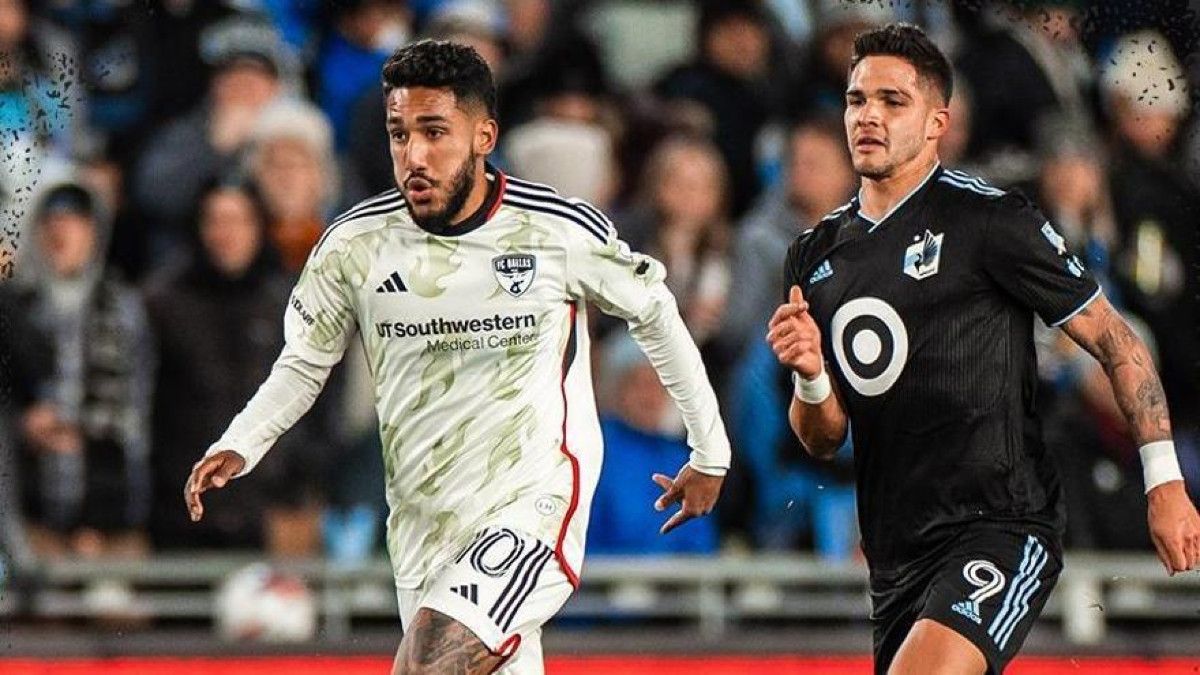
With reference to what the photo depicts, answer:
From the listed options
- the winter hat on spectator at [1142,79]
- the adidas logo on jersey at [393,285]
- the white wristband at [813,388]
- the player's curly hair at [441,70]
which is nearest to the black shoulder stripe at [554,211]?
the player's curly hair at [441,70]

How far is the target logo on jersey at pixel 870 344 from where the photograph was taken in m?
7.11

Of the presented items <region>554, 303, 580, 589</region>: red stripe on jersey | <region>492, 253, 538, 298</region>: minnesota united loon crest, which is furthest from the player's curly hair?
<region>554, 303, 580, 589</region>: red stripe on jersey

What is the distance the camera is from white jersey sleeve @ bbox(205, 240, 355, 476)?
7.25 m

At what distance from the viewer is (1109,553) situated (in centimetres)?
1137

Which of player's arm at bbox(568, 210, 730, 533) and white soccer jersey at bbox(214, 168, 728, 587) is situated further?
player's arm at bbox(568, 210, 730, 533)

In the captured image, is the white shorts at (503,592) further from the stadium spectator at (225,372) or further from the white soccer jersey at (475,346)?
the stadium spectator at (225,372)

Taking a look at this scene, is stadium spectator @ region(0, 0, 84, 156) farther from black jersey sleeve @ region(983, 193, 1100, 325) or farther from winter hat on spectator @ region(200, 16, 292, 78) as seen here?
black jersey sleeve @ region(983, 193, 1100, 325)

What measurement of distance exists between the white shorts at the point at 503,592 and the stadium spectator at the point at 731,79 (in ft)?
17.2

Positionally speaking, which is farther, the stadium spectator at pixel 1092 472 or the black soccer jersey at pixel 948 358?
the stadium spectator at pixel 1092 472

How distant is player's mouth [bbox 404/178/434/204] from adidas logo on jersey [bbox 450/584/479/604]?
109 centimetres

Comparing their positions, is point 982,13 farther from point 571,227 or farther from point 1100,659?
point 571,227

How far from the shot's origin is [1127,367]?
22.5ft

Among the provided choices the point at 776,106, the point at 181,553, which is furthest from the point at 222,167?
the point at 776,106

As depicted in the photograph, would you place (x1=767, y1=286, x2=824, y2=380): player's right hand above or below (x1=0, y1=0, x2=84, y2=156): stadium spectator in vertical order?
below
